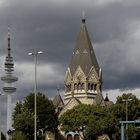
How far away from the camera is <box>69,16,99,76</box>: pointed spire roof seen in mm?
151625

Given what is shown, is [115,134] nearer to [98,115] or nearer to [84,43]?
[98,115]

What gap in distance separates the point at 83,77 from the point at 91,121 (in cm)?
4701

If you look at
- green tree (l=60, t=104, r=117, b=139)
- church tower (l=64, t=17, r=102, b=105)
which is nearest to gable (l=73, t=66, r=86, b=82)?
church tower (l=64, t=17, r=102, b=105)

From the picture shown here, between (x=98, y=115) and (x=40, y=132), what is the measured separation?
12.9 m

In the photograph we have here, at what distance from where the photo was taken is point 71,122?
10769 cm

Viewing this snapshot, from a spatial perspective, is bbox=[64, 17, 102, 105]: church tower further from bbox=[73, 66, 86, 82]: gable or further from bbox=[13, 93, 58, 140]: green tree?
bbox=[13, 93, 58, 140]: green tree

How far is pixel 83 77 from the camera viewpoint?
5896 inches

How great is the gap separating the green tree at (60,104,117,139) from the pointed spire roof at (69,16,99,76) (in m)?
39.7

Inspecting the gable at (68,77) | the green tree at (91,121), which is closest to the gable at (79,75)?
A: the gable at (68,77)

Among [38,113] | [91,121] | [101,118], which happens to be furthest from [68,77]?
[91,121]

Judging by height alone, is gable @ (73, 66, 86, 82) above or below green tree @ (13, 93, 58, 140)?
above

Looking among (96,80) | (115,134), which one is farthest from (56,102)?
(115,134)

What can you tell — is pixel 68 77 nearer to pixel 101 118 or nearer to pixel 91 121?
pixel 101 118

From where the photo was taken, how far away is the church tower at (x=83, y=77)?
489ft
